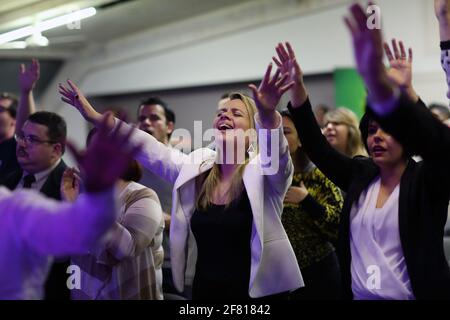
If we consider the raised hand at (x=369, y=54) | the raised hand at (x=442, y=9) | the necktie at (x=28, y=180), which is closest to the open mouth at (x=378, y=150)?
the raised hand at (x=442, y=9)

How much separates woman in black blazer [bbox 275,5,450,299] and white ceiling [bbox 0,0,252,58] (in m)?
4.98

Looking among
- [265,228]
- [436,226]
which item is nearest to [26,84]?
[265,228]

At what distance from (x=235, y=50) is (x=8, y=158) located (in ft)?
17.4

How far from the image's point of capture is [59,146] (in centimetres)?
275

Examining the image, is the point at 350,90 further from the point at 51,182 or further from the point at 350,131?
the point at 51,182

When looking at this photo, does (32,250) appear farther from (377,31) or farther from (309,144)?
(309,144)

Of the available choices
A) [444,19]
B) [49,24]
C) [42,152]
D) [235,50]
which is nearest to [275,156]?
[444,19]

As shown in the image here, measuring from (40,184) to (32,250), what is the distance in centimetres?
143

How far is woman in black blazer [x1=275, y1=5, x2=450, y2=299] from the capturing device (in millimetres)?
1516

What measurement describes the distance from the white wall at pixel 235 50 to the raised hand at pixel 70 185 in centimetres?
491

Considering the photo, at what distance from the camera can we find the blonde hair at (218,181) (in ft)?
7.35

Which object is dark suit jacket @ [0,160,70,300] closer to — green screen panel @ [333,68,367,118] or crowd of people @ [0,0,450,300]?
crowd of people @ [0,0,450,300]

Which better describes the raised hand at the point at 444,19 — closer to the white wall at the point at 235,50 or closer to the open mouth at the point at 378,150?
the open mouth at the point at 378,150

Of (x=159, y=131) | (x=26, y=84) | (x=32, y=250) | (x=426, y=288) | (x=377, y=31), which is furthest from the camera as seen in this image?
(x=159, y=131)
